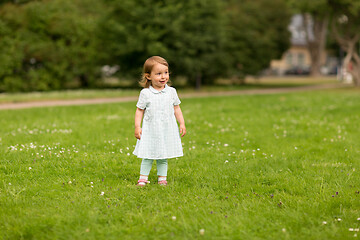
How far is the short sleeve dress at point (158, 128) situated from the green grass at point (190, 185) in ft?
1.43

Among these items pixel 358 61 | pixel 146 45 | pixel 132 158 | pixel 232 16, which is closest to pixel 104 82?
pixel 146 45

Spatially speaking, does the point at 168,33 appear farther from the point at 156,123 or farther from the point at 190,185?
the point at 190,185

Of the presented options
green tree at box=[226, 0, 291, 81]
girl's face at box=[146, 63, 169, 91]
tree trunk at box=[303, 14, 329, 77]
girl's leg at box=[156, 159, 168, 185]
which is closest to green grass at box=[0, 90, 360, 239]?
girl's leg at box=[156, 159, 168, 185]

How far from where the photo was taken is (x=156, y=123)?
5.16 meters

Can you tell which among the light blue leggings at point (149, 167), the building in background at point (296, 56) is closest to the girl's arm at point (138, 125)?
the light blue leggings at point (149, 167)

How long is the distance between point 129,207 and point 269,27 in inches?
1047

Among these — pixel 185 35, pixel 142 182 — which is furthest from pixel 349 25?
pixel 142 182

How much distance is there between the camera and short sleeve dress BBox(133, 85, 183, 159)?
511 centimetres

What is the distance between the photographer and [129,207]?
172 inches

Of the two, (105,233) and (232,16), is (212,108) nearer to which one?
(105,233)

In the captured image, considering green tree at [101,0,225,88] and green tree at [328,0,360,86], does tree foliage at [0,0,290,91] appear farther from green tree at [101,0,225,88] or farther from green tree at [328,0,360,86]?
green tree at [328,0,360,86]

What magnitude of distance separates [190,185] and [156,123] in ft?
3.02

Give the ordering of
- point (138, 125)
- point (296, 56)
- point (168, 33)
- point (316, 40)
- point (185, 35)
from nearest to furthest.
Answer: point (138, 125) → point (168, 33) → point (185, 35) → point (316, 40) → point (296, 56)

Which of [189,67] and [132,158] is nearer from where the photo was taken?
[132,158]
